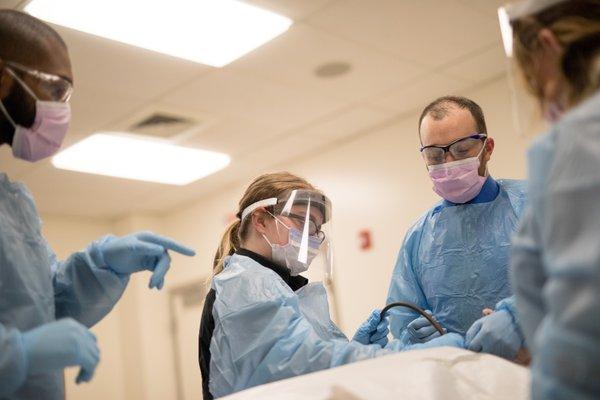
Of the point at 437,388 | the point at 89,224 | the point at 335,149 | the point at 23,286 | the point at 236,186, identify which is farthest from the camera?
the point at 89,224

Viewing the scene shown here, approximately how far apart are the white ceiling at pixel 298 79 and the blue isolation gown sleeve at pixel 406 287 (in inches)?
53.0

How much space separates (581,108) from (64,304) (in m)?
1.37

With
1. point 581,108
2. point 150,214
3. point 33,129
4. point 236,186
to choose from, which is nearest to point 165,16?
point 33,129

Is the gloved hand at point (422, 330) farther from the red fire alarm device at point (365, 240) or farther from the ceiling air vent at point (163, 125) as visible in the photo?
the red fire alarm device at point (365, 240)

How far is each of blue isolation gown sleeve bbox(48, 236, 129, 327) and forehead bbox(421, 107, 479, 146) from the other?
1.04 m

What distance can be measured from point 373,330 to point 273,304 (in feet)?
1.89

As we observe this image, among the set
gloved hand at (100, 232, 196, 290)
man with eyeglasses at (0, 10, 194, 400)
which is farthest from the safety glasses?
gloved hand at (100, 232, 196, 290)

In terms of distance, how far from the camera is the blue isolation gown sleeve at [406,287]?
2129 millimetres

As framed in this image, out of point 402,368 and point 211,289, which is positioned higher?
point 211,289

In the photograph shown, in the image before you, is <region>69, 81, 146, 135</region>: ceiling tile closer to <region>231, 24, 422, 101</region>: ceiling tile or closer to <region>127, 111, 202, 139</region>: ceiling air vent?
<region>127, 111, 202, 139</region>: ceiling air vent

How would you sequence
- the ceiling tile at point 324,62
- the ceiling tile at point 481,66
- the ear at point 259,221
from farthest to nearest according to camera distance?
the ceiling tile at point 481,66
the ceiling tile at point 324,62
the ear at point 259,221

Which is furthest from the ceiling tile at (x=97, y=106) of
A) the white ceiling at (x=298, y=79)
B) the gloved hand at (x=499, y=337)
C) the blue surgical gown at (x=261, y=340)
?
the gloved hand at (x=499, y=337)

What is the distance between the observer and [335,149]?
5109mm

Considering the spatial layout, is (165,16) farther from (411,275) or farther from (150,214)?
(150,214)
